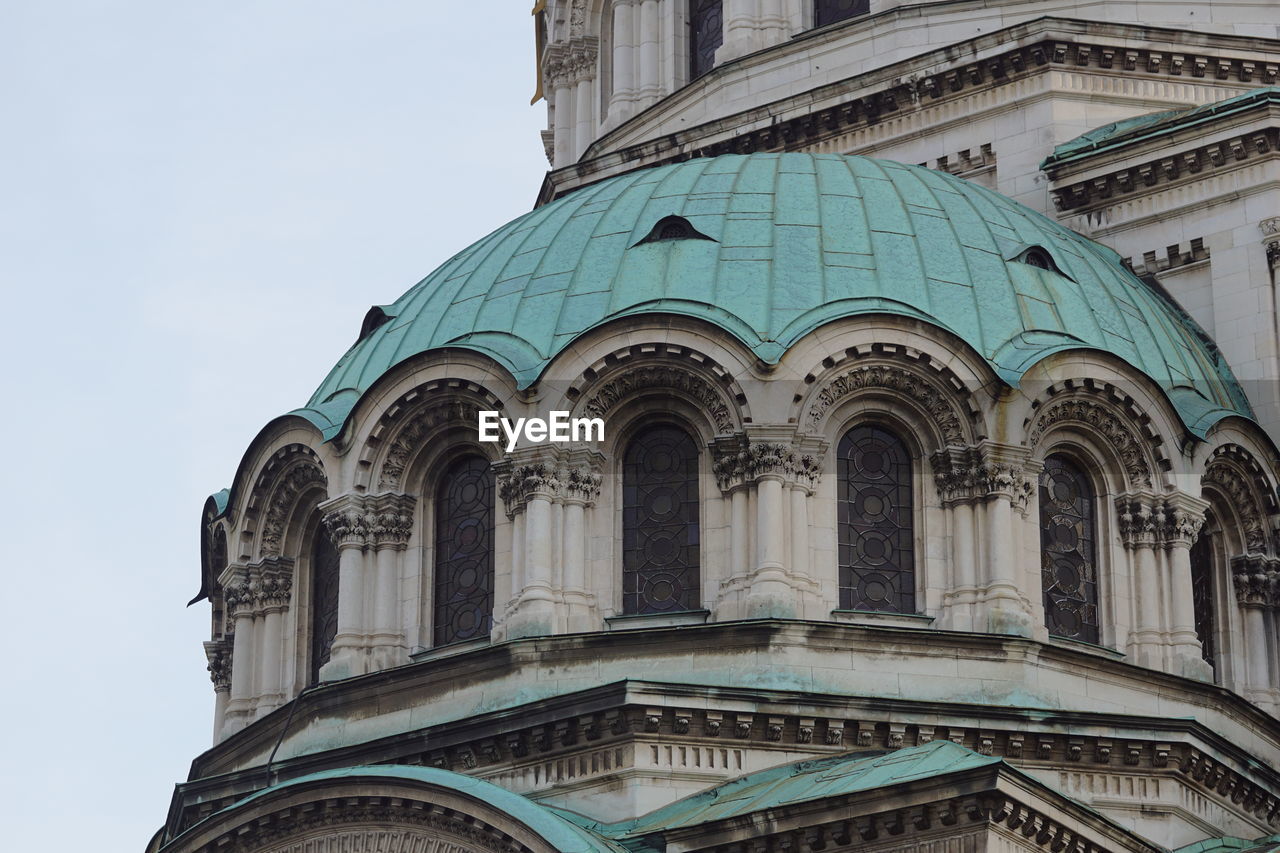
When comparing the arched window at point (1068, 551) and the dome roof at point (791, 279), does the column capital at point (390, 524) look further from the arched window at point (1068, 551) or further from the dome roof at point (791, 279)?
the arched window at point (1068, 551)

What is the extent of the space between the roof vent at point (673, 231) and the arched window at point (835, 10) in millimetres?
8997

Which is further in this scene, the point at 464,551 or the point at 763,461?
the point at 464,551

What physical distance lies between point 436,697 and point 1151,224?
10274mm

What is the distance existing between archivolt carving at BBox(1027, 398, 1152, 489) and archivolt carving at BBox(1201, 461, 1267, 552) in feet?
3.75

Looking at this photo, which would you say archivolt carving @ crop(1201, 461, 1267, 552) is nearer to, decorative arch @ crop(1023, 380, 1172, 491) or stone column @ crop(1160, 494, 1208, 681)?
stone column @ crop(1160, 494, 1208, 681)

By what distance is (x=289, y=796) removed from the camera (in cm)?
2772

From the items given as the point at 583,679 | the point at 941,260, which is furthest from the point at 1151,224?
the point at 583,679

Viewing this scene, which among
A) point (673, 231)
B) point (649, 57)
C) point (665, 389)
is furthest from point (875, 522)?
point (649, 57)

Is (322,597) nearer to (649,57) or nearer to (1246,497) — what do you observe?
(1246,497)

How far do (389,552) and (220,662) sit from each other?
4.23 m

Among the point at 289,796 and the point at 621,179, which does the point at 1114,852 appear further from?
the point at 621,179

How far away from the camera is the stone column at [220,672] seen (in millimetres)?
34562

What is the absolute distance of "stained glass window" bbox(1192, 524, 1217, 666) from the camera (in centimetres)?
3175

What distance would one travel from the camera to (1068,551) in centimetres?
3105
